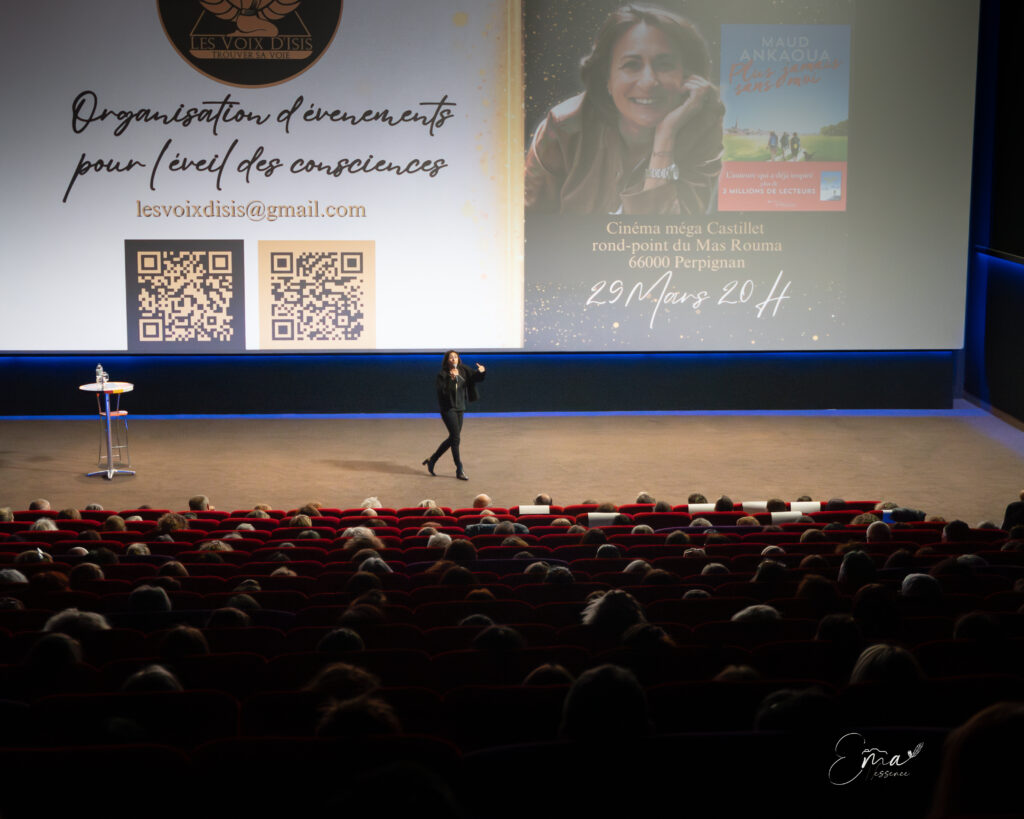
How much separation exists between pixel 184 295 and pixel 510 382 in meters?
4.40

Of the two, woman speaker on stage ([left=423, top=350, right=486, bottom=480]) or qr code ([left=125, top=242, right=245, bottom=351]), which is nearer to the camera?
woman speaker on stage ([left=423, top=350, right=486, bottom=480])

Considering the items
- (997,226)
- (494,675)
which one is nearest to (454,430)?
(494,675)

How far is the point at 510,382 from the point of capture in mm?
15555

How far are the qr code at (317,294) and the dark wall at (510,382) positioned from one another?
0.53m

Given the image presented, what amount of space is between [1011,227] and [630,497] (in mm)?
6726

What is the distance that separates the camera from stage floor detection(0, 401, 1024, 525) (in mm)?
11477

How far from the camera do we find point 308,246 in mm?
14711

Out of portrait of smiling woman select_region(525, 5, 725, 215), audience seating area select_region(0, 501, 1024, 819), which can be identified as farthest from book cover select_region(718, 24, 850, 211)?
audience seating area select_region(0, 501, 1024, 819)

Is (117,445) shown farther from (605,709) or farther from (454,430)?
(605,709)

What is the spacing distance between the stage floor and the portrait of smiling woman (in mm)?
2895

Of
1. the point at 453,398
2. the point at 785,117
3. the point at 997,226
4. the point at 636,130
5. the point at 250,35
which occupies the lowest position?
the point at 453,398

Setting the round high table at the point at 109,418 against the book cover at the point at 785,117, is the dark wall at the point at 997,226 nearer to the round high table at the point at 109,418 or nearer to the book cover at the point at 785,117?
the book cover at the point at 785,117

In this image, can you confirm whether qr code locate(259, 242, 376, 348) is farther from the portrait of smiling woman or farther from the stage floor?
the portrait of smiling woman

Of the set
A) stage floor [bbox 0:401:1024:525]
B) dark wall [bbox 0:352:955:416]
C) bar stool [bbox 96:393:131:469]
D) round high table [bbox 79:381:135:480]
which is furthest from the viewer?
dark wall [bbox 0:352:955:416]
